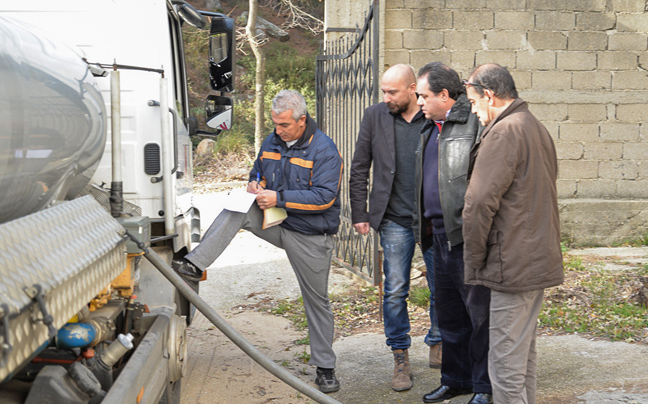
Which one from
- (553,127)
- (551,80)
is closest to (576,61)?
(551,80)

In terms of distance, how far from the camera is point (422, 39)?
26.7 ft

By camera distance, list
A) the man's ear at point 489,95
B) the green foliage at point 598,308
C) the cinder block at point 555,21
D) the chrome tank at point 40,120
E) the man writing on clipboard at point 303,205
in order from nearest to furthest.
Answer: the chrome tank at point 40,120 < the man's ear at point 489,95 < the man writing on clipboard at point 303,205 < the green foliage at point 598,308 < the cinder block at point 555,21

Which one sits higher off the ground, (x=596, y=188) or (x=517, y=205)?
(x=517, y=205)

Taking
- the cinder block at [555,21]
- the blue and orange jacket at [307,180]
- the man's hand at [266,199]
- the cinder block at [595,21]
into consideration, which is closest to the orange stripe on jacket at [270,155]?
the blue and orange jacket at [307,180]

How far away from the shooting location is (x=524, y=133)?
3236 millimetres

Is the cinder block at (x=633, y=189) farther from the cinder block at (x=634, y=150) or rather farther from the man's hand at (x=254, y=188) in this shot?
the man's hand at (x=254, y=188)

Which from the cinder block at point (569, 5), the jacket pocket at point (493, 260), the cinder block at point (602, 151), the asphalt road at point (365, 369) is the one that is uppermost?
the cinder block at point (569, 5)

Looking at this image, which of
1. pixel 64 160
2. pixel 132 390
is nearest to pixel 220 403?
pixel 132 390

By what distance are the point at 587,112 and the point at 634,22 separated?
4.26ft

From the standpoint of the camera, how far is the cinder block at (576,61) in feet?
28.2

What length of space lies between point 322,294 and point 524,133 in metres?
1.82

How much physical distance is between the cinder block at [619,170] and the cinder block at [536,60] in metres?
1.50

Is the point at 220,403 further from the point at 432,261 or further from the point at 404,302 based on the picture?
the point at 432,261

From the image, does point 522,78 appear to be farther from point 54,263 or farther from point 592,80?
point 54,263
